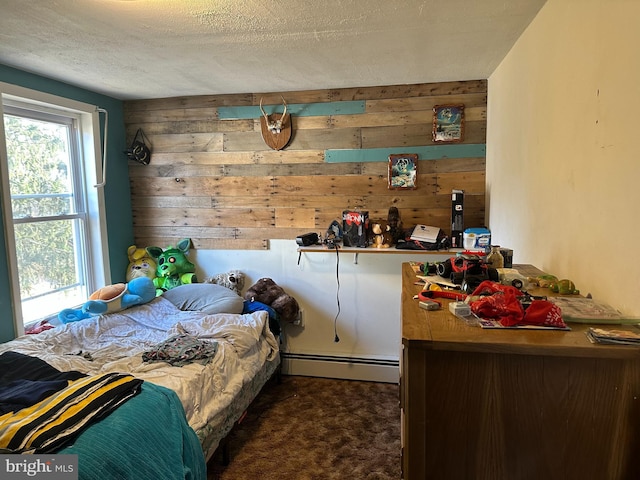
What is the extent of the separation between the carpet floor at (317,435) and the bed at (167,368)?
0.21 meters

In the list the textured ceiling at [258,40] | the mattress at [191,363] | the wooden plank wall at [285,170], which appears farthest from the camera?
the wooden plank wall at [285,170]

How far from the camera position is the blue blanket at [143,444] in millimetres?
1340

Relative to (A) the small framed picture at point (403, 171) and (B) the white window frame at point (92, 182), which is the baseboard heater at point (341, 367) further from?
(B) the white window frame at point (92, 182)

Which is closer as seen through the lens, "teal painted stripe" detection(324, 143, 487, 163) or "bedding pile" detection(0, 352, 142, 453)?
"bedding pile" detection(0, 352, 142, 453)

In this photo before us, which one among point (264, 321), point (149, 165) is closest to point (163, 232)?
point (149, 165)

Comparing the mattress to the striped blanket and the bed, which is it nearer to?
the bed

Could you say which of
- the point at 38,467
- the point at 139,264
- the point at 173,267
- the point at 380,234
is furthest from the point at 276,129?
the point at 38,467

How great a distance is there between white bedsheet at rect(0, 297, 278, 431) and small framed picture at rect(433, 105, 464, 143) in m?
1.85

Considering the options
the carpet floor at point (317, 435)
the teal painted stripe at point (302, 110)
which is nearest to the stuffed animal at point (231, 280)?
the carpet floor at point (317, 435)

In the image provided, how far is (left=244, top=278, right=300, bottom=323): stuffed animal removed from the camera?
10.7 ft

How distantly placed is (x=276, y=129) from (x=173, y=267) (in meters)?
1.43

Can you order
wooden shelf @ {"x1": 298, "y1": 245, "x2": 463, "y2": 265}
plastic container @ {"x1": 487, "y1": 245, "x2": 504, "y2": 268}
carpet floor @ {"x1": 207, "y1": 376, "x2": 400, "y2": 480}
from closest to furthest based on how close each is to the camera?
1. plastic container @ {"x1": 487, "y1": 245, "x2": 504, "y2": 268}
2. carpet floor @ {"x1": 207, "y1": 376, "x2": 400, "y2": 480}
3. wooden shelf @ {"x1": 298, "y1": 245, "x2": 463, "y2": 265}

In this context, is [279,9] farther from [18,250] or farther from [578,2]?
[18,250]

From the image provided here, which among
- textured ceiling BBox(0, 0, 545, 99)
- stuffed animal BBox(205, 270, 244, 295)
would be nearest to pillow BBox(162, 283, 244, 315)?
stuffed animal BBox(205, 270, 244, 295)
